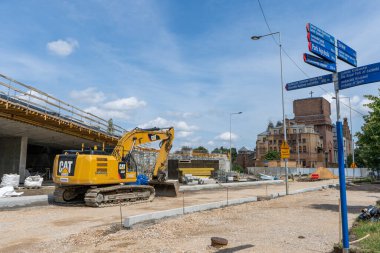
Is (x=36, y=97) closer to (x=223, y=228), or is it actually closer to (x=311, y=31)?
(x=223, y=228)

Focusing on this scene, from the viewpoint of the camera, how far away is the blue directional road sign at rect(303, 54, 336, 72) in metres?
6.29

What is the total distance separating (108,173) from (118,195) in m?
1.26

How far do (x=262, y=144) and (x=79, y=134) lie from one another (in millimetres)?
87873

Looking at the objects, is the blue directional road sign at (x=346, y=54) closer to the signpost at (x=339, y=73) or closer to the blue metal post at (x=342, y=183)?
the signpost at (x=339, y=73)

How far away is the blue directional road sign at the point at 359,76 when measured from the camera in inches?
237

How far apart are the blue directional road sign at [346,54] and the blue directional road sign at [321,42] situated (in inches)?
8.7

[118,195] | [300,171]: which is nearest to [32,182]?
[118,195]

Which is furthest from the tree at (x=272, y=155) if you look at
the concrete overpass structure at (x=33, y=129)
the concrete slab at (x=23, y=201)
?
the concrete slab at (x=23, y=201)

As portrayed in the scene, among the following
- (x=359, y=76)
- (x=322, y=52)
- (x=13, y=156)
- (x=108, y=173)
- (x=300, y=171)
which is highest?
(x=322, y=52)

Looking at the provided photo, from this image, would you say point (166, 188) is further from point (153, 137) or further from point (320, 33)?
point (320, 33)

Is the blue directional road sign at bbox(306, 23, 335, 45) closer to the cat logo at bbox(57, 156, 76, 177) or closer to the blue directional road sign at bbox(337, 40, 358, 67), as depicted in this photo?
the blue directional road sign at bbox(337, 40, 358, 67)

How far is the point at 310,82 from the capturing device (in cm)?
703

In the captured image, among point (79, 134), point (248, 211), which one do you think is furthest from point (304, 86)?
point (79, 134)

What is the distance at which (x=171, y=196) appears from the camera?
69.0 ft
